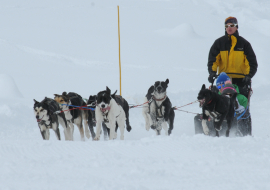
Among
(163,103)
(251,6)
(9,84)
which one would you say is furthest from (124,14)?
(163,103)

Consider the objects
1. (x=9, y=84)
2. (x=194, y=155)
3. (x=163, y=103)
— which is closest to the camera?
(x=194, y=155)

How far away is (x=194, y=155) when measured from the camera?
3.64 metres

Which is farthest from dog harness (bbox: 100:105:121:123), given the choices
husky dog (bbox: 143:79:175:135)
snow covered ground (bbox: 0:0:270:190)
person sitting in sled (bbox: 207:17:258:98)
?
person sitting in sled (bbox: 207:17:258:98)

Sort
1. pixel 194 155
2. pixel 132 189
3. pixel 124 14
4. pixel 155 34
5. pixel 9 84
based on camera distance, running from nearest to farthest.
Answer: pixel 132 189, pixel 194 155, pixel 9 84, pixel 155 34, pixel 124 14

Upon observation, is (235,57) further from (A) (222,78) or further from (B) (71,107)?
(B) (71,107)

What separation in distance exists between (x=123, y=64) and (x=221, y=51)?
14894 millimetres

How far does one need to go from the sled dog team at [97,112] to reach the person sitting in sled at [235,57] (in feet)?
3.72

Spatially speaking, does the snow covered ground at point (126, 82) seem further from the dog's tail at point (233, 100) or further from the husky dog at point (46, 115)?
the husky dog at point (46, 115)

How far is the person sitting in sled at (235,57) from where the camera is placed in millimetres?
5465

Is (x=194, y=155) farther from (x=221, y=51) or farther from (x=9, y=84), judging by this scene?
(x=9, y=84)

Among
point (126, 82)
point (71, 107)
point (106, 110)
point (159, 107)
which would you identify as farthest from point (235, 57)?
point (126, 82)

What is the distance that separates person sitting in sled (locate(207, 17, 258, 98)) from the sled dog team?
1133mm

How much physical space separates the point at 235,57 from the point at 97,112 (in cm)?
235

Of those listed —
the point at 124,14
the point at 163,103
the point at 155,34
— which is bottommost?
the point at 163,103
